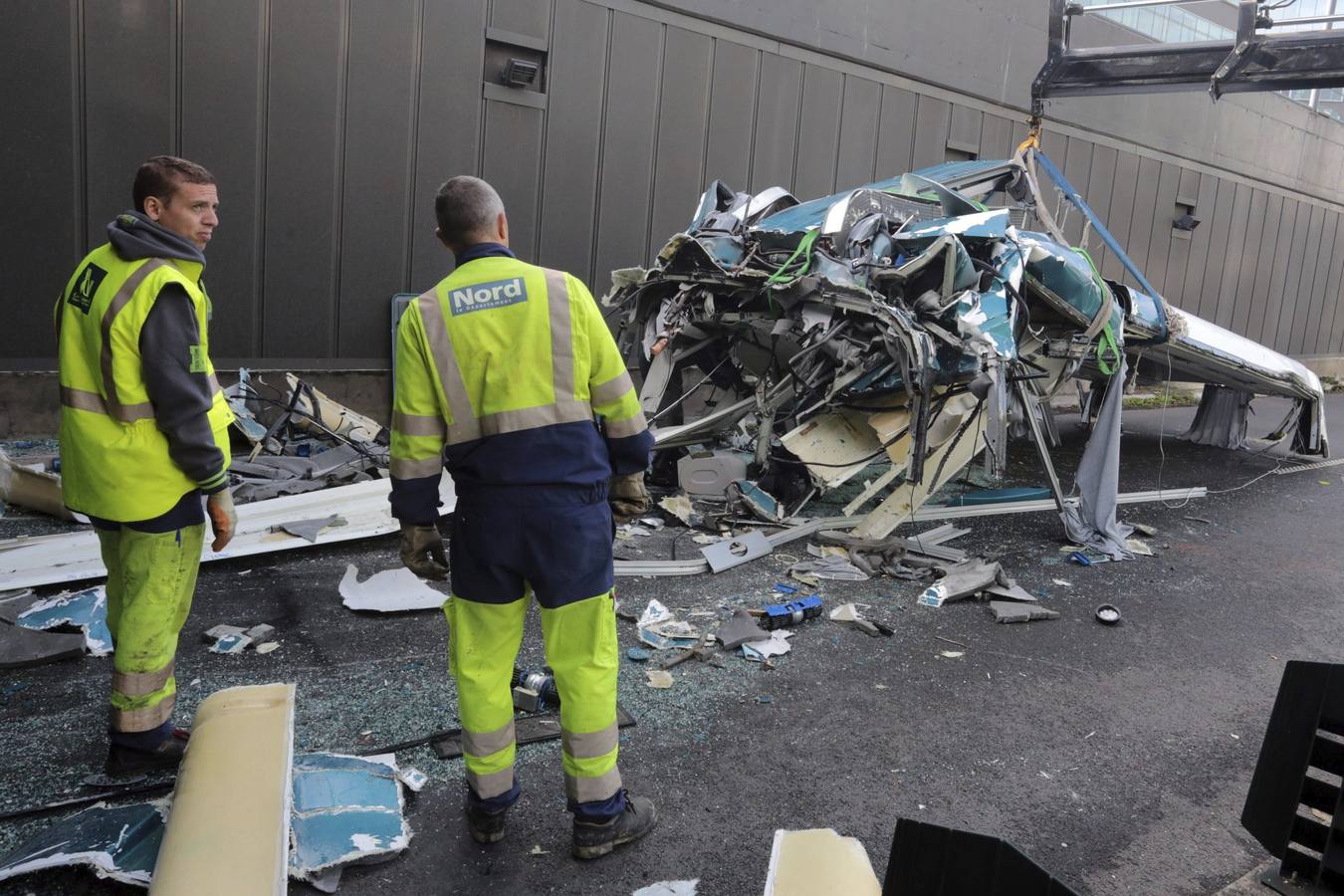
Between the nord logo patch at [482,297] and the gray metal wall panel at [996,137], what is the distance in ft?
37.9

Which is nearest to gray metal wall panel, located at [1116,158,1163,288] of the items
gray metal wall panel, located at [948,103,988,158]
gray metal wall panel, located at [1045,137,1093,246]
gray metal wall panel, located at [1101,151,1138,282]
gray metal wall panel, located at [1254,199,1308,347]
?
gray metal wall panel, located at [1101,151,1138,282]

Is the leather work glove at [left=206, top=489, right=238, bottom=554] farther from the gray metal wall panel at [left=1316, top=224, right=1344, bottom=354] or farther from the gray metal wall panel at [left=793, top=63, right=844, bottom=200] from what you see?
the gray metal wall panel at [left=1316, top=224, right=1344, bottom=354]

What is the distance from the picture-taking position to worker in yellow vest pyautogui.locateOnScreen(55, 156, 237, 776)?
8.59 ft

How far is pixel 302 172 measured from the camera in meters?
7.33

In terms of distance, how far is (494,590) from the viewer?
2.50 meters

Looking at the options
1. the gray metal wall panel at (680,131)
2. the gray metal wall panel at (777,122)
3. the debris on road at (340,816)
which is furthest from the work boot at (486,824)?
the gray metal wall panel at (777,122)

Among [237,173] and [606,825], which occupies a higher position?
[237,173]

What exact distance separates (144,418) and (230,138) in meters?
5.24

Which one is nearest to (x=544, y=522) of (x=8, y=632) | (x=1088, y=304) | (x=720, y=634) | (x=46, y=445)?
(x=720, y=634)

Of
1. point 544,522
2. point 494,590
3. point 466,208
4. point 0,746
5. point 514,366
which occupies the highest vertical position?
point 466,208

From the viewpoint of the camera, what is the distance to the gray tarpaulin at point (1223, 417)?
33.4 feet

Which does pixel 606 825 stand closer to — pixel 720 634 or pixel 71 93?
pixel 720 634

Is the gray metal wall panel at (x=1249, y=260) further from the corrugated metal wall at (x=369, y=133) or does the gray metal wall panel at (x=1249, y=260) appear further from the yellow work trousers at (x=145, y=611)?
the yellow work trousers at (x=145, y=611)

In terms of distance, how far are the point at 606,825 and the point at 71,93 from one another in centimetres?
655
